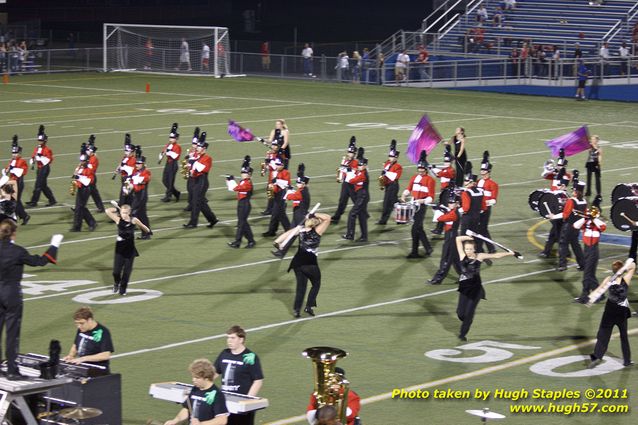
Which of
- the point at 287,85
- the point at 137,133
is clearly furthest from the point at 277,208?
the point at 287,85

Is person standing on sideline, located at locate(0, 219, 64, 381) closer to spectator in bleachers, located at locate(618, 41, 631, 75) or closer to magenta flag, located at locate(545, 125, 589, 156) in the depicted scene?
magenta flag, located at locate(545, 125, 589, 156)

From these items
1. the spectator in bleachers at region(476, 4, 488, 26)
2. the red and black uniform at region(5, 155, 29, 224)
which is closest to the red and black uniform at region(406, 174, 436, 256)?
the red and black uniform at region(5, 155, 29, 224)

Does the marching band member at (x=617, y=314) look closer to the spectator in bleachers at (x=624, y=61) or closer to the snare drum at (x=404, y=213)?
the snare drum at (x=404, y=213)

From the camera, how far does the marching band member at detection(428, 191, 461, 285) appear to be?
1870 centimetres

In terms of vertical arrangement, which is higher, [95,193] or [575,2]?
[575,2]


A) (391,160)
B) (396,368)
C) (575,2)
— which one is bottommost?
(396,368)

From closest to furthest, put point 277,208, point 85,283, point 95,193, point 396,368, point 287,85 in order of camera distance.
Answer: point 396,368, point 85,283, point 277,208, point 95,193, point 287,85

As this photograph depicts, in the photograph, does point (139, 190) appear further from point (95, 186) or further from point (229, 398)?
point (229, 398)

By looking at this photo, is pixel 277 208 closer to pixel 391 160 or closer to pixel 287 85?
pixel 391 160

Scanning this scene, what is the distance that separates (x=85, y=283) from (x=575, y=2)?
40.4 m

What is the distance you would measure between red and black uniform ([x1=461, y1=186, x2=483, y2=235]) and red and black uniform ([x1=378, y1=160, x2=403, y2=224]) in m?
3.42

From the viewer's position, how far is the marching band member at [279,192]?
21641mm

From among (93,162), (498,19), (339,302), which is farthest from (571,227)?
(498,19)

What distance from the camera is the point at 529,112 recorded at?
42.2m
